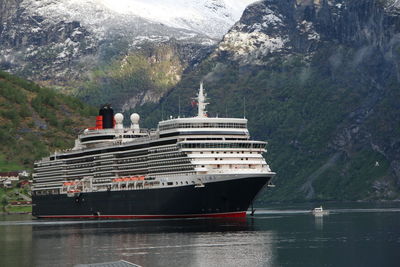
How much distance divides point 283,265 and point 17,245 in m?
53.4

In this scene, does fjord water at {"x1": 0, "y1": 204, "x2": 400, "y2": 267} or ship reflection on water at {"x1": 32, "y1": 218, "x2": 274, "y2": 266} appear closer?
fjord water at {"x1": 0, "y1": 204, "x2": 400, "y2": 267}

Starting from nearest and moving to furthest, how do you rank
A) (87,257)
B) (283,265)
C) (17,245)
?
(283,265) < (87,257) < (17,245)

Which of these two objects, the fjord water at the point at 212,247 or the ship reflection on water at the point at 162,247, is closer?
the fjord water at the point at 212,247

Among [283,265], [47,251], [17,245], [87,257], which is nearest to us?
[283,265]

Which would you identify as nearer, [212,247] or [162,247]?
[212,247]

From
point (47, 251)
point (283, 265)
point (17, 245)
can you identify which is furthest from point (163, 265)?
point (17, 245)

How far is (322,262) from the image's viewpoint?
144750 mm

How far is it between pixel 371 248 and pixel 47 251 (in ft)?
156

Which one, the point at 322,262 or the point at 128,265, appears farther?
the point at 322,262

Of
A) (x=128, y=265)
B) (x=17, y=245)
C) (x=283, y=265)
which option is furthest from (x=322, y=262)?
(x=17, y=245)

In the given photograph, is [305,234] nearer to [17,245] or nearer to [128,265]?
[17,245]

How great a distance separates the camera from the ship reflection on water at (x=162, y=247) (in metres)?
150

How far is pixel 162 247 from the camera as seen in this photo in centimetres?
16512

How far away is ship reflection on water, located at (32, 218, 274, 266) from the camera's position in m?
150
